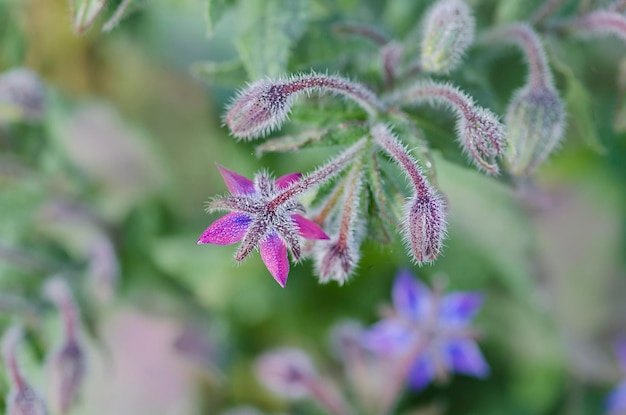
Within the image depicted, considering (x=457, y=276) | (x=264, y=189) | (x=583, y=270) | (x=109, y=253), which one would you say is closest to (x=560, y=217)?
(x=583, y=270)

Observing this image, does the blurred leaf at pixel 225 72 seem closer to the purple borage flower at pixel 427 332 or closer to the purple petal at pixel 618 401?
the purple borage flower at pixel 427 332

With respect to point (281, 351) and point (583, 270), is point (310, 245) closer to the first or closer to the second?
point (281, 351)

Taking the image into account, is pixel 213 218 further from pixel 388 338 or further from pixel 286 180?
pixel 286 180

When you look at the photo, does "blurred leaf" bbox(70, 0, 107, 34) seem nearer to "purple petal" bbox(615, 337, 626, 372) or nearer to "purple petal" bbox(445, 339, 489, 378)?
"purple petal" bbox(445, 339, 489, 378)

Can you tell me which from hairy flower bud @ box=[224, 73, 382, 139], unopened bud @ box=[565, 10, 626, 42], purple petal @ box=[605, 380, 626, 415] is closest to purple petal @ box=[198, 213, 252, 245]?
hairy flower bud @ box=[224, 73, 382, 139]

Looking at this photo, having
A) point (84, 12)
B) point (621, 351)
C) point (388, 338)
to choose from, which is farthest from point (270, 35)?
point (621, 351)

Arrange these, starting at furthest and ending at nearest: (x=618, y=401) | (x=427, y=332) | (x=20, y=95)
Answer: (x=618, y=401) < (x=427, y=332) < (x=20, y=95)
